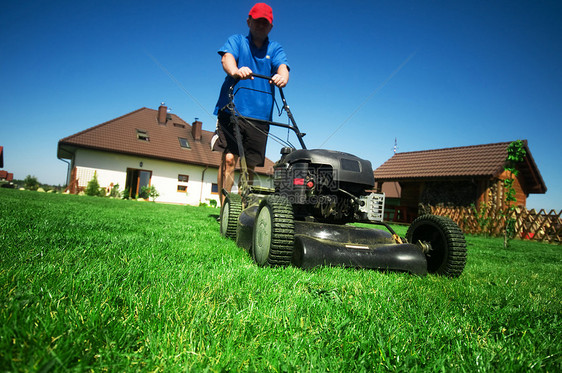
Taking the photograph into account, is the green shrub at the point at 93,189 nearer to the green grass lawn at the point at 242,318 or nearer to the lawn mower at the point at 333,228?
the lawn mower at the point at 333,228

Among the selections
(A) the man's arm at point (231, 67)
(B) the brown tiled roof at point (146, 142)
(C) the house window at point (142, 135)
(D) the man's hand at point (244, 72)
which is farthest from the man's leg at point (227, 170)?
(C) the house window at point (142, 135)

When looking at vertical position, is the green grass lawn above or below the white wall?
below

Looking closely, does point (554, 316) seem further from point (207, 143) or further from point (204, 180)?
point (207, 143)

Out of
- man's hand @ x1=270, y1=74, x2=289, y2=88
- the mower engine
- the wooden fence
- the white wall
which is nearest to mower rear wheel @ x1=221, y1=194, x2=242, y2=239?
the mower engine

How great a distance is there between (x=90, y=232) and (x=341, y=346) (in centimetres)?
302

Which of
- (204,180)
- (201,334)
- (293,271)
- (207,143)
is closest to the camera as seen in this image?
(201,334)

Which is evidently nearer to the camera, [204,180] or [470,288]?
[470,288]

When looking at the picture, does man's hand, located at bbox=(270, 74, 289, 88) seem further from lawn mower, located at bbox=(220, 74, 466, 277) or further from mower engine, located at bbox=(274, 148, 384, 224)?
mower engine, located at bbox=(274, 148, 384, 224)

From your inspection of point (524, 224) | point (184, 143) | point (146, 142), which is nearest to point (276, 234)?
point (524, 224)

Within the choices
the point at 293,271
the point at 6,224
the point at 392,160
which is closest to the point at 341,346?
the point at 293,271

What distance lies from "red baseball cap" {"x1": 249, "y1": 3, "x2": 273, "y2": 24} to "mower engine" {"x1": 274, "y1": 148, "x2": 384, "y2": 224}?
86.7 inches

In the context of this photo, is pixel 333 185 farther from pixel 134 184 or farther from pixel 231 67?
pixel 134 184

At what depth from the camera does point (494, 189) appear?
53.0ft

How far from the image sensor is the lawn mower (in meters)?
2.61
